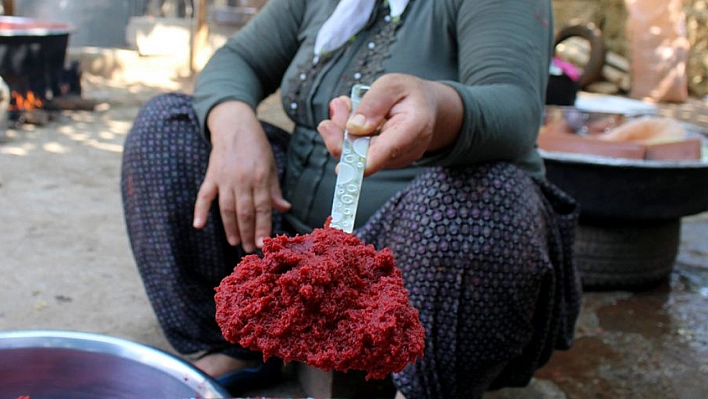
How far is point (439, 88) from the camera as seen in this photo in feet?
4.42

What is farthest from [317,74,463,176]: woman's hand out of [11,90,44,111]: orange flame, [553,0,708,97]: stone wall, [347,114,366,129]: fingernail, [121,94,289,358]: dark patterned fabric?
[553,0,708,97]: stone wall

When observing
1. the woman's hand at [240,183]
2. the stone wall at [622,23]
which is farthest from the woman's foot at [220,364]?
the stone wall at [622,23]

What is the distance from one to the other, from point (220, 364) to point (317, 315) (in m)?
0.95

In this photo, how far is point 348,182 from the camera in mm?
1166

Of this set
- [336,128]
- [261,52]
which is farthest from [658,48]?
[336,128]

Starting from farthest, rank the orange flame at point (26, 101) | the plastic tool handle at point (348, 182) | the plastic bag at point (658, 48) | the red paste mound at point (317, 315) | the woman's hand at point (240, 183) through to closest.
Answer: the plastic bag at point (658, 48), the orange flame at point (26, 101), the woman's hand at point (240, 183), the plastic tool handle at point (348, 182), the red paste mound at point (317, 315)

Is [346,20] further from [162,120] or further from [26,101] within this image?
[26,101]

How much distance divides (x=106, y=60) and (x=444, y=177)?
22.3 ft

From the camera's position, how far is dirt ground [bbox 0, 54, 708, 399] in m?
2.17

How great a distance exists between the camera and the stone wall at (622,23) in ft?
28.5

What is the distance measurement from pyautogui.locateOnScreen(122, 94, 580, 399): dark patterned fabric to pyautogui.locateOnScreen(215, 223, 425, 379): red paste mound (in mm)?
416

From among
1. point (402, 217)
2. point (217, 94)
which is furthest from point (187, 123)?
point (402, 217)

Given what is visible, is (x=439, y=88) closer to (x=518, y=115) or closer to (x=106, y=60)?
(x=518, y=115)

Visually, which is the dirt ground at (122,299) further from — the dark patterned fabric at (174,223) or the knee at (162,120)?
the knee at (162,120)
